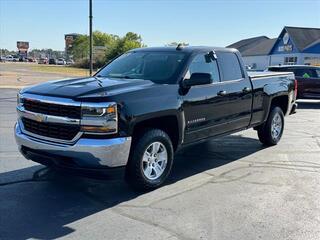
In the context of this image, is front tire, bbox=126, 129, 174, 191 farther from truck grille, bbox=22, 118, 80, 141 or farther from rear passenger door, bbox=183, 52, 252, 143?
truck grille, bbox=22, 118, 80, 141

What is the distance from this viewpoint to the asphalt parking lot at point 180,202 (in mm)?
4191

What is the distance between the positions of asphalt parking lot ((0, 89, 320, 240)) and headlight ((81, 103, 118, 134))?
3.03 ft

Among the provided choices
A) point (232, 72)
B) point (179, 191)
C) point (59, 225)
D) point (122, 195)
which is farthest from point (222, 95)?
point (59, 225)

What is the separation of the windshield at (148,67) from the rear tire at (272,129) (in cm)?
299

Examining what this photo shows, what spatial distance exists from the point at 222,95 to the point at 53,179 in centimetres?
286

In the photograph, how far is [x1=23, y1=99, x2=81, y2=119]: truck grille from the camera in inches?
187

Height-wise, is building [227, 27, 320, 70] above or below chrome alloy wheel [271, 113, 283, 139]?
above

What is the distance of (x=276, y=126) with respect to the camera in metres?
8.68

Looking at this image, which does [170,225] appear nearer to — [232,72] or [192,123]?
[192,123]

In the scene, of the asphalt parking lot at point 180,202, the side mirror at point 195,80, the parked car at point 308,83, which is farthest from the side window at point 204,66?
the parked car at point 308,83

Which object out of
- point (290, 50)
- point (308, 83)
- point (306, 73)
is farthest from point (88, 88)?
point (290, 50)

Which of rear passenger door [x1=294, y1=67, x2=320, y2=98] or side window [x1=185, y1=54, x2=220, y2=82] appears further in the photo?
rear passenger door [x1=294, y1=67, x2=320, y2=98]

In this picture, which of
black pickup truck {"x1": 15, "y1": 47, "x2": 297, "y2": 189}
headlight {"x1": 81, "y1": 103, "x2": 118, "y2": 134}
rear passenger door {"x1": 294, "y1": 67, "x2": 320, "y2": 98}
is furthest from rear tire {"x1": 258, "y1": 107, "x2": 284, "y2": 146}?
rear passenger door {"x1": 294, "y1": 67, "x2": 320, "y2": 98}

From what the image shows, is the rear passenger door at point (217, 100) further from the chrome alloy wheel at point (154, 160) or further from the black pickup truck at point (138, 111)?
the chrome alloy wheel at point (154, 160)
